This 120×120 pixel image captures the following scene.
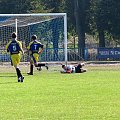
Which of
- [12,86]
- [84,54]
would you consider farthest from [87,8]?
[12,86]

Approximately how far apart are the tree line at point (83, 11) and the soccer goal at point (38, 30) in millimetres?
31346

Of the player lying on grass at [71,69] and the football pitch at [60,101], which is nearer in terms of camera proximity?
the football pitch at [60,101]

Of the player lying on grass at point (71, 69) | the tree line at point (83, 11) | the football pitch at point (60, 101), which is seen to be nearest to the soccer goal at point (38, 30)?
the player lying on grass at point (71, 69)

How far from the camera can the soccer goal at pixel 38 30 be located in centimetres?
3591

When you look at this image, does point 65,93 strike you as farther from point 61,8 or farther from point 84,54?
point 61,8

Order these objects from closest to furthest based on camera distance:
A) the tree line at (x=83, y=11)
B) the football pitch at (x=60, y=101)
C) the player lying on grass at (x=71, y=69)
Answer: the football pitch at (x=60, y=101), the player lying on grass at (x=71, y=69), the tree line at (x=83, y=11)

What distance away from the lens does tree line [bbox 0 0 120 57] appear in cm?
7181

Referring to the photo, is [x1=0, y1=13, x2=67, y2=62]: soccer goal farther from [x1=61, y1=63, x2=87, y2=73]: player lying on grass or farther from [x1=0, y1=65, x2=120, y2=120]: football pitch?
[x1=0, y1=65, x2=120, y2=120]: football pitch

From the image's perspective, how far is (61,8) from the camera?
78.1 m

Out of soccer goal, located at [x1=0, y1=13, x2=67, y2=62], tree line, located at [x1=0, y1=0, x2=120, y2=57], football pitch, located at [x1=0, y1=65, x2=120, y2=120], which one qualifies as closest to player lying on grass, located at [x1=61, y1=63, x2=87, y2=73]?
soccer goal, located at [x1=0, y1=13, x2=67, y2=62]

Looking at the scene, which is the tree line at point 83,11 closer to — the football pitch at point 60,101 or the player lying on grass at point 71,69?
the player lying on grass at point 71,69

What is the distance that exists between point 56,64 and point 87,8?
132 ft

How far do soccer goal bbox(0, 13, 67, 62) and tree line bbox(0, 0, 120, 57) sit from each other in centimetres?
3135

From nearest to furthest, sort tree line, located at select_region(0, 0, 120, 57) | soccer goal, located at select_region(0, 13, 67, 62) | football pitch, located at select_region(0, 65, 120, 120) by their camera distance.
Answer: football pitch, located at select_region(0, 65, 120, 120) < soccer goal, located at select_region(0, 13, 67, 62) < tree line, located at select_region(0, 0, 120, 57)
